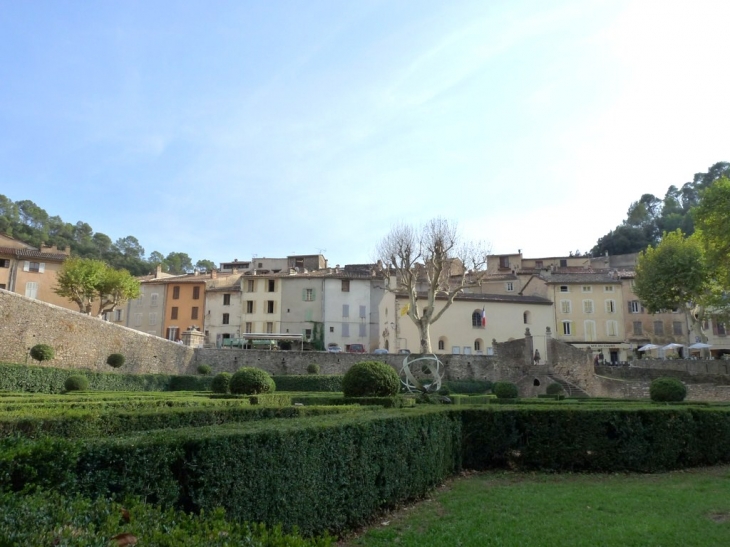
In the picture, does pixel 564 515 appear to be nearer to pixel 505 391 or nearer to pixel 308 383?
pixel 505 391

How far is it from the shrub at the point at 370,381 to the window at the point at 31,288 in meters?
40.3

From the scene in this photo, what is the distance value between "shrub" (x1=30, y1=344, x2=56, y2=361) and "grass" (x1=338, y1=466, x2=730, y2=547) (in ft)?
72.0

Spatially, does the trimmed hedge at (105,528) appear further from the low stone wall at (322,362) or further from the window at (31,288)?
the window at (31,288)

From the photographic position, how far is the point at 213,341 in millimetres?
52750

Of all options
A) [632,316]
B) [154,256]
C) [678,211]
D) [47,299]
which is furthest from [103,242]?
[678,211]

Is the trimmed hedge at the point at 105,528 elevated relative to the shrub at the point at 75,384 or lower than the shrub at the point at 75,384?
lower

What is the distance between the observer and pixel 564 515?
7.50 meters

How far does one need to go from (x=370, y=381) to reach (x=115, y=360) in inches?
728

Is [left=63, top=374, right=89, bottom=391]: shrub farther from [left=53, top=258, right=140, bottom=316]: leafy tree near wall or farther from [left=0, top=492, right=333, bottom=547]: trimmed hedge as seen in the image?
[left=0, top=492, right=333, bottom=547]: trimmed hedge

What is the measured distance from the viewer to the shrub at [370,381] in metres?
16.7

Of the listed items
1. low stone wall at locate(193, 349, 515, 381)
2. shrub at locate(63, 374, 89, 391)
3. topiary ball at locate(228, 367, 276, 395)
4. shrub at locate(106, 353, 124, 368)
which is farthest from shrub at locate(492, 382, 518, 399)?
shrub at locate(106, 353, 124, 368)

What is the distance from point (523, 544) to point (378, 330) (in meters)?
46.5

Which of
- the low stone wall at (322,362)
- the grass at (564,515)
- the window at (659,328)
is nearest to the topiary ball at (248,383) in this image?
the grass at (564,515)

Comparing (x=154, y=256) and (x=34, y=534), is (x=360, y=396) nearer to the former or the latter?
(x=34, y=534)
